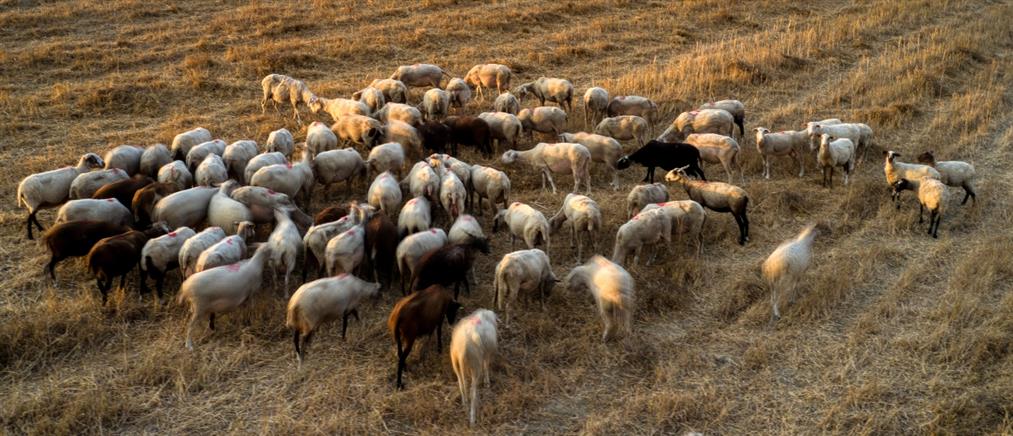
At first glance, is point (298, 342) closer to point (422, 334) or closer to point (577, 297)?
point (422, 334)

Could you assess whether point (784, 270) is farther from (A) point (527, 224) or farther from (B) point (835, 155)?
(B) point (835, 155)

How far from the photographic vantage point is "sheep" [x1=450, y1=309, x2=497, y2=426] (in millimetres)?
6312

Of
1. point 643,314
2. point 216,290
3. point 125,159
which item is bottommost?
point 643,314

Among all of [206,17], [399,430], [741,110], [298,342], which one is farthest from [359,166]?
[206,17]

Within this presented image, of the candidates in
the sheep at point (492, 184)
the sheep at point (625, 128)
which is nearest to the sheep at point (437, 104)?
the sheep at point (625, 128)

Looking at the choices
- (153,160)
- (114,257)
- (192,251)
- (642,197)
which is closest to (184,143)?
(153,160)

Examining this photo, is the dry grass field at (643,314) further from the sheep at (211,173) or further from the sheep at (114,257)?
the sheep at (211,173)

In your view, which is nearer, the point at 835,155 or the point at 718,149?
the point at 835,155

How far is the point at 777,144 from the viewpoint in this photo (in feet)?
38.3

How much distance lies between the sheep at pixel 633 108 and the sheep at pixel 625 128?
91 centimetres

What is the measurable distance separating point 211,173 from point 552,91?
698cm

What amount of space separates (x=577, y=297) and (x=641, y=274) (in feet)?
3.13

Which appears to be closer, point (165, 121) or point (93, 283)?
point (93, 283)

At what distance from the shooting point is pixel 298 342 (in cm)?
711
